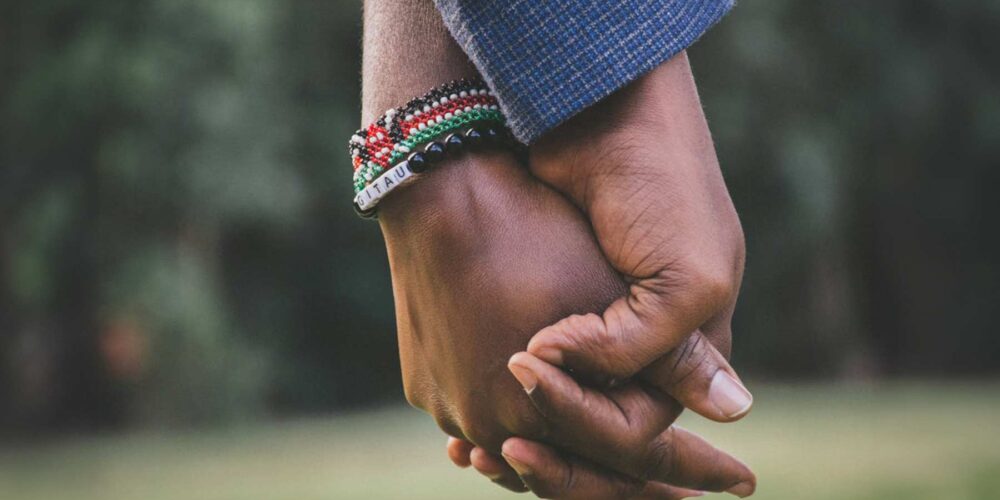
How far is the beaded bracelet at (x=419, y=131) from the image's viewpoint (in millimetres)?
1265

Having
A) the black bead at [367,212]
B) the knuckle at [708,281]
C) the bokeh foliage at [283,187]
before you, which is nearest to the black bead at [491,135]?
the black bead at [367,212]

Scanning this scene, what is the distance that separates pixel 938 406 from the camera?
1240 centimetres

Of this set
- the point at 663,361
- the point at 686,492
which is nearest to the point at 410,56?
the point at 663,361

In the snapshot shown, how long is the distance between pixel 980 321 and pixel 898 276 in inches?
50.9

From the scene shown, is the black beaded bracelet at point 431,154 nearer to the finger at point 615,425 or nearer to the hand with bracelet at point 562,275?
the hand with bracelet at point 562,275

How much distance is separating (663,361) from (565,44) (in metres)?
0.32

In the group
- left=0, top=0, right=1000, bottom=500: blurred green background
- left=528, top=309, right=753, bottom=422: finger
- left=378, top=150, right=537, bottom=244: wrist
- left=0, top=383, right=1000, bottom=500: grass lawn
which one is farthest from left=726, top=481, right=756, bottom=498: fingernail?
left=0, top=0, right=1000, bottom=500: blurred green background

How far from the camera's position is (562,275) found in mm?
1228

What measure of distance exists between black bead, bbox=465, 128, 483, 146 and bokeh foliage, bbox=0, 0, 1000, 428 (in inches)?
384

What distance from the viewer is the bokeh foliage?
1116cm

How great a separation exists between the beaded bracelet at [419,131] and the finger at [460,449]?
0.31 meters

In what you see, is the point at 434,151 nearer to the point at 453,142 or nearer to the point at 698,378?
the point at 453,142

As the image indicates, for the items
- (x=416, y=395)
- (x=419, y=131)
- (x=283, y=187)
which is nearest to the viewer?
(x=419, y=131)

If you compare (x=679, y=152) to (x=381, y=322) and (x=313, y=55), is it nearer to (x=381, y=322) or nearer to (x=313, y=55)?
(x=313, y=55)
